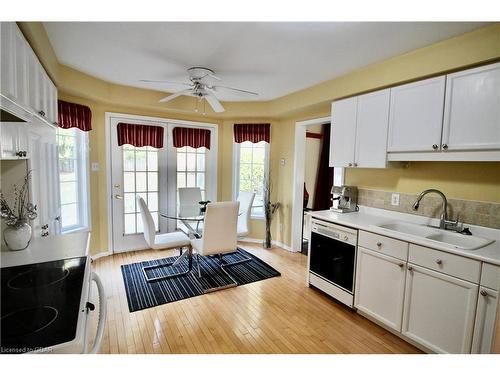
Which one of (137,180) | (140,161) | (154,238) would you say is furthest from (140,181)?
(154,238)

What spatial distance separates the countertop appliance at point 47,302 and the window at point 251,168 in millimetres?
2972

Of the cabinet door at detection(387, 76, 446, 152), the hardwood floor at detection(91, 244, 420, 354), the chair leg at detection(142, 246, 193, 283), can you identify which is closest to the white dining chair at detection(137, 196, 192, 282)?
the chair leg at detection(142, 246, 193, 283)

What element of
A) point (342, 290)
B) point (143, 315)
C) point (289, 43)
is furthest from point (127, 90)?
point (342, 290)

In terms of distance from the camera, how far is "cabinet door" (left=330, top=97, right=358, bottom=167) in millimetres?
2643

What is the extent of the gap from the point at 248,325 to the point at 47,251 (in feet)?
5.30

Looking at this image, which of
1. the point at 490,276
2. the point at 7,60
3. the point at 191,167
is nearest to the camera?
the point at 7,60

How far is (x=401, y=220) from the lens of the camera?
2.44m

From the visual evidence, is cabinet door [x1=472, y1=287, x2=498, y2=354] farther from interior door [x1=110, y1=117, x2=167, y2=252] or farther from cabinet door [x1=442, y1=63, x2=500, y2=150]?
interior door [x1=110, y1=117, x2=167, y2=252]

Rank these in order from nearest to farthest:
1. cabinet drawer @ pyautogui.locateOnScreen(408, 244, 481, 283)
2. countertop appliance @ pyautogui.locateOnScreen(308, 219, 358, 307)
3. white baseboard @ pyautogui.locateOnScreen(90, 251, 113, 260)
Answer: cabinet drawer @ pyautogui.locateOnScreen(408, 244, 481, 283), countertop appliance @ pyautogui.locateOnScreen(308, 219, 358, 307), white baseboard @ pyautogui.locateOnScreen(90, 251, 113, 260)

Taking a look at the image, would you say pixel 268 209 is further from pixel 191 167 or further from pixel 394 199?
pixel 394 199

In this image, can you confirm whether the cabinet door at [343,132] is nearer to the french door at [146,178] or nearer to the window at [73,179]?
the french door at [146,178]

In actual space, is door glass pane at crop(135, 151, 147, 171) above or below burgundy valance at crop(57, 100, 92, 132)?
below

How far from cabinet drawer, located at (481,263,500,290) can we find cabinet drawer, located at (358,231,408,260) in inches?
17.8

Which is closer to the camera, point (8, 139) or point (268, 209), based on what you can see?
point (8, 139)
